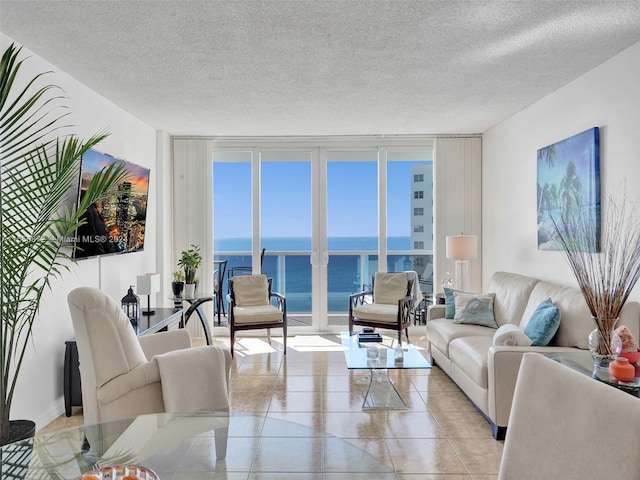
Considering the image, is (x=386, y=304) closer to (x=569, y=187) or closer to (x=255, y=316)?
(x=255, y=316)

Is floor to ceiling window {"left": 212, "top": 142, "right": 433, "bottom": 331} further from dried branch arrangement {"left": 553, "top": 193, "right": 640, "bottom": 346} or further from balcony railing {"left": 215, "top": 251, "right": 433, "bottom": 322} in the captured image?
dried branch arrangement {"left": 553, "top": 193, "right": 640, "bottom": 346}

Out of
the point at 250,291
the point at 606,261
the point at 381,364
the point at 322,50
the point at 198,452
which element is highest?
the point at 322,50

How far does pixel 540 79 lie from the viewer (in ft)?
13.0

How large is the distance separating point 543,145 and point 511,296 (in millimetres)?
1454

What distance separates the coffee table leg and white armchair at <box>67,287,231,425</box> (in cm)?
144

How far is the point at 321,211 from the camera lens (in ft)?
21.4

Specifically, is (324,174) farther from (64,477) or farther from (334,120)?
(64,477)

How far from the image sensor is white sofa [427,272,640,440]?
10.4 feet

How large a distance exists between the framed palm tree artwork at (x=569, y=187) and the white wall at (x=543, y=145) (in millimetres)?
68

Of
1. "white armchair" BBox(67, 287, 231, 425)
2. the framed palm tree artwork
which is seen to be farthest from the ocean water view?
"white armchair" BBox(67, 287, 231, 425)

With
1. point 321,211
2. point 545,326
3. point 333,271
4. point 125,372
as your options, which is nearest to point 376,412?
point 545,326

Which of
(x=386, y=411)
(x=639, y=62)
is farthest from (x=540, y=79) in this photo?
(x=386, y=411)

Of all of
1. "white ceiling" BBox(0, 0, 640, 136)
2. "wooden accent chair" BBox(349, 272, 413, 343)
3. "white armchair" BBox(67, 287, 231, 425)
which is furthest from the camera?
"wooden accent chair" BBox(349, 272, 413, 343)

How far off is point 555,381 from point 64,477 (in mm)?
1487
